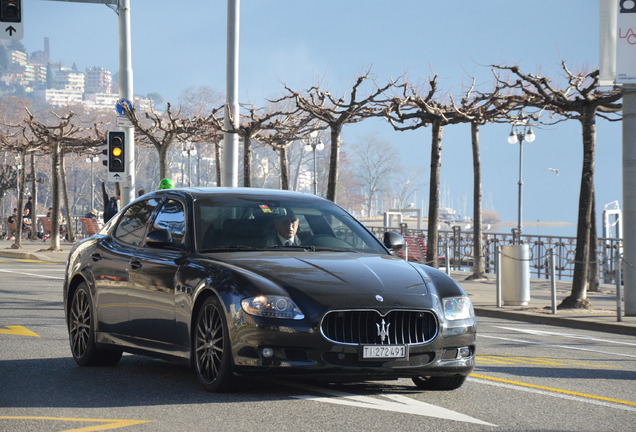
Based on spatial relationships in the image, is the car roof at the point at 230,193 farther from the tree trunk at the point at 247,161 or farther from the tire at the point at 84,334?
the tree trunk at the point at 247,161

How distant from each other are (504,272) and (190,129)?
2139cm

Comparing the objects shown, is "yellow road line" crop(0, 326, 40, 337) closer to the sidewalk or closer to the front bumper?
the front bumper

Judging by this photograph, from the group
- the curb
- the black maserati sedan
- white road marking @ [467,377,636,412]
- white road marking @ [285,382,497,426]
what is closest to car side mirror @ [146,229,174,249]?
the black maserati sedan

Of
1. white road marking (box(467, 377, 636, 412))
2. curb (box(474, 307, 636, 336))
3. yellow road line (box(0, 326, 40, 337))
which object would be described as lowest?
curb (box(474, 307, 636, 336))

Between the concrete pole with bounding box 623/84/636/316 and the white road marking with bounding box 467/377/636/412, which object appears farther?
the concrete pole with bounding box 623/84/636/316

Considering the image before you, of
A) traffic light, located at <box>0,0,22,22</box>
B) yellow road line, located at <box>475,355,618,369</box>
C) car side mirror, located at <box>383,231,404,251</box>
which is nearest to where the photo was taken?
car side mirror, located at <box>383,231,404,251</box>

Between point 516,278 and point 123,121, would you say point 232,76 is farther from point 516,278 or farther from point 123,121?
point 516,278

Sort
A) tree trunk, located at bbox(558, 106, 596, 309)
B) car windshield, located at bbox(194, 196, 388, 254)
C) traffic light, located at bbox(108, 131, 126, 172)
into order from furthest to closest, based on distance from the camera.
A: 1. traffic light, located at bbox(108, 131, 126, 172)
2. tree trunk, located at bbox(558, 106, 596, 309)
3. car windshield, located at bbox(194, 196, 388, 254)

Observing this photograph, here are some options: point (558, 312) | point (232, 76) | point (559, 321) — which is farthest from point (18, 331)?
point (232, 76)

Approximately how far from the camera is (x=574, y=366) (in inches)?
463

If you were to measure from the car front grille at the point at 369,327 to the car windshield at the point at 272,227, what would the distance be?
1.33 metres

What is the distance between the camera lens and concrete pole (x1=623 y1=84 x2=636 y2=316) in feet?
63.8

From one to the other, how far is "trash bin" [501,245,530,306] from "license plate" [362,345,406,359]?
45.0 ft

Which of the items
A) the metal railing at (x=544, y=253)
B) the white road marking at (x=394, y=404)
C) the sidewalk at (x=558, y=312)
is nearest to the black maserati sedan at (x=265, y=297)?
the white road marking at (x=394, y=404)
